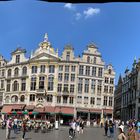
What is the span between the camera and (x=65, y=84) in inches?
2589

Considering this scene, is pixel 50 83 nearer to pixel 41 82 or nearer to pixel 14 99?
pixel 41 82

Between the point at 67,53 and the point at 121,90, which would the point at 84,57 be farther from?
the point at 121,90

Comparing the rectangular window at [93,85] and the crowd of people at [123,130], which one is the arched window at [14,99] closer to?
the rectangular window at [93,85]

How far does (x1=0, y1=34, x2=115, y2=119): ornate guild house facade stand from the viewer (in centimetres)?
6575

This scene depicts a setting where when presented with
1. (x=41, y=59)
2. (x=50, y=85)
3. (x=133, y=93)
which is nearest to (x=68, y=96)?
(x=50, y=85)

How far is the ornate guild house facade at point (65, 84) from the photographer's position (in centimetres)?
6575

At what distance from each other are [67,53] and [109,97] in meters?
10.8

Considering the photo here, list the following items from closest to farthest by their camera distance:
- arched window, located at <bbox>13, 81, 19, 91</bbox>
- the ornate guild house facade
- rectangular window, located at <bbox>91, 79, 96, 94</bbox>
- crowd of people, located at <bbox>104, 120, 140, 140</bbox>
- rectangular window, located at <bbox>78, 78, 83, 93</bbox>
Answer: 1. crowd of people, located at <bbox>104, 120, 140, 140</bbox>
2. the ornate guild house facade
3. rectangular window, located at <bbox>78, 78, 83, 93</bbox>
4. rectangular window, located at <bbox>91, 79, 96, 94</bbox>
5. arched window, located at <bbox>13, 81, 19, 91</bbox>

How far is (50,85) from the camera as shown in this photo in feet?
219

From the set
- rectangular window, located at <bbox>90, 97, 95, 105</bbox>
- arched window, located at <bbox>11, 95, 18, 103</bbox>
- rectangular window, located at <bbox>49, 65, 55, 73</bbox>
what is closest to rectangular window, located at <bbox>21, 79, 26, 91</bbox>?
arched window, located at <bbox>11, 95, 18, 103</bbox>

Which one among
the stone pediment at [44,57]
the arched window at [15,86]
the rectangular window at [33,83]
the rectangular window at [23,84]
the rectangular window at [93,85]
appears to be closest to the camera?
the rectangular window at [93,85]

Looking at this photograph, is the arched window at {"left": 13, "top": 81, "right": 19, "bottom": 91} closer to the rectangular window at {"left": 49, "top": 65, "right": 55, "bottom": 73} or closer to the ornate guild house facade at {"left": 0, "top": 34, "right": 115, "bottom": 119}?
the ornate guild house facade at {"left": 0, "top": 34, "right": 115, "bottom": 119}

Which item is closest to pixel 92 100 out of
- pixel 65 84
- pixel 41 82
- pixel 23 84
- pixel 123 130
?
pixel 65 84

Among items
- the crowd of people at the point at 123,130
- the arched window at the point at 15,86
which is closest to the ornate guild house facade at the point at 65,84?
the arched window at the point at 15,86
